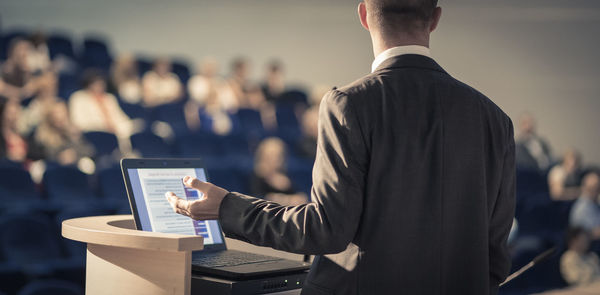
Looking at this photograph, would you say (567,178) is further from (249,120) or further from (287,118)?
(249,120)

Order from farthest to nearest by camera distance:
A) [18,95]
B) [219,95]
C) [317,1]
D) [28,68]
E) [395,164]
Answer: [317,1]
[219,95]
[28,68]
[18,95]
[395,164]

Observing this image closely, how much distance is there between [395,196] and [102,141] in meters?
3.67

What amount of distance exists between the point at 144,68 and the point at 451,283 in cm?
597

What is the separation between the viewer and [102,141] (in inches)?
170

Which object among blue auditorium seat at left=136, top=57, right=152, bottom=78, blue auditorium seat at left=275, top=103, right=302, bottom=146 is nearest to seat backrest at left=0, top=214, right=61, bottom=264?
blue auditorium seat at left=275, top=103, right=302, bottom=146

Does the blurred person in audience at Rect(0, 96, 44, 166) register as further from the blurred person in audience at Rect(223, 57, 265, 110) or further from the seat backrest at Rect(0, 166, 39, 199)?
the blurred person in audience at Rect(223, 57, 265, 110)

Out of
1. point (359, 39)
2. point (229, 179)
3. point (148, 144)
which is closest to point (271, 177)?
point (229, 179)

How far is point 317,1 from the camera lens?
24.6 feet

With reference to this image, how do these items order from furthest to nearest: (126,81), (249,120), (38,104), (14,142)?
(249,120) < (126,81) < (38,104) < (14,142)

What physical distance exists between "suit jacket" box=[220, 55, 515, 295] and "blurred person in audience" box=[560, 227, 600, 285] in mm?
3774

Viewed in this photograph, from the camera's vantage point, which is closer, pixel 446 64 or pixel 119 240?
pixel 119 240

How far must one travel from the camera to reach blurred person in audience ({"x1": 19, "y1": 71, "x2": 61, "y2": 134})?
4454 millimetres

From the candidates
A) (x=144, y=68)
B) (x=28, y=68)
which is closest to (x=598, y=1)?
(x=144, y=68)

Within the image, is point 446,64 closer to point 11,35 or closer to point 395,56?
point 11,35
